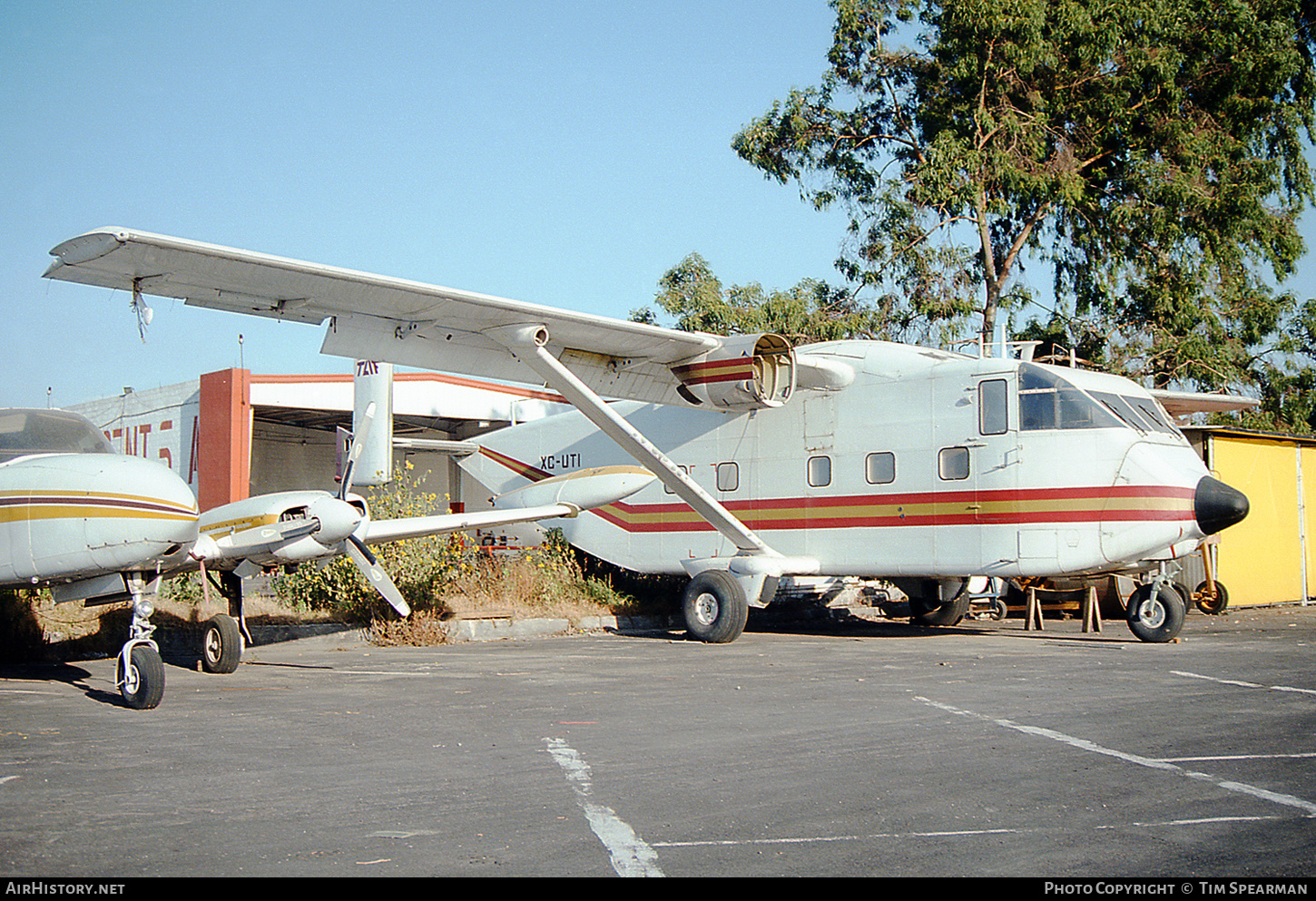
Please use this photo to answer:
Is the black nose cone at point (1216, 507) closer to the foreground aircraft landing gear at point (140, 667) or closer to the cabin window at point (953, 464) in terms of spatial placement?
the cabin window at point (953, 464)

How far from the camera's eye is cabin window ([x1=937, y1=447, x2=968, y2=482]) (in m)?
12.7

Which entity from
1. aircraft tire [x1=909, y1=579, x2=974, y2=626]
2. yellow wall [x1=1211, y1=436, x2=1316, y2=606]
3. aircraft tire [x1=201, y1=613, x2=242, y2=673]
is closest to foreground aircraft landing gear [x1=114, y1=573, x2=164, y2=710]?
aircraft tire [x1=201, y1=613, x2=242, y2=673]

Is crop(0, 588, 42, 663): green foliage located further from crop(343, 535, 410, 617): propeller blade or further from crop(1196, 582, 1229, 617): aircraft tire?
crop(1196, 582, 1229, 617): aircraft tire

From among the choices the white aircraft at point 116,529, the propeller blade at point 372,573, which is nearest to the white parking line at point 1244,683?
the propeller blade at point 372,573

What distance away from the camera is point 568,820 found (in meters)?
4.68

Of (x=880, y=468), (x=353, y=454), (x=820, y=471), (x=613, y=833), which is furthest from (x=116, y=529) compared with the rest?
(x=880, y=468)

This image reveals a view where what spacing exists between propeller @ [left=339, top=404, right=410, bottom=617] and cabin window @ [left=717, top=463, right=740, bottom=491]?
17.4 ft

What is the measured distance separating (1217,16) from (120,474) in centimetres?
2378

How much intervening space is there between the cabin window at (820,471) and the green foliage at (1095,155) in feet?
33.5

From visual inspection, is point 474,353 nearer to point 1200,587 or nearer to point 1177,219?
point 1200,587

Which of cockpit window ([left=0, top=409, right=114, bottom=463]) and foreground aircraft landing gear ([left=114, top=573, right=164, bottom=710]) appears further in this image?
cockpit window ([left=0, top=409, right=114, bottom=463])

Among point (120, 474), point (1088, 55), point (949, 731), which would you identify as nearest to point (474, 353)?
point (120, 474)

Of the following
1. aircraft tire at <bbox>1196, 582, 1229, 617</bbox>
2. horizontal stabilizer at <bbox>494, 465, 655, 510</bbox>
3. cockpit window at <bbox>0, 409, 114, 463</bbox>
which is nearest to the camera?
cockpit window at <bbox>0, 409, 114, 463</bbox>

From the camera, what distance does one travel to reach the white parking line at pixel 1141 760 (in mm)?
4871
